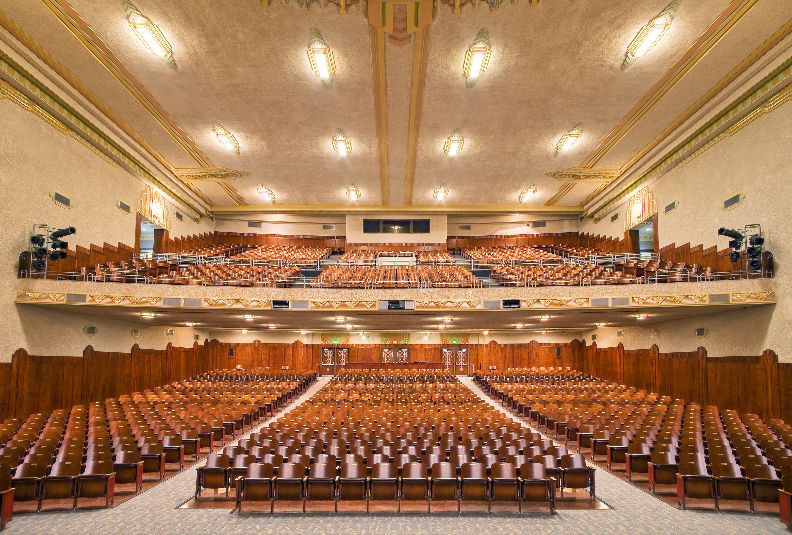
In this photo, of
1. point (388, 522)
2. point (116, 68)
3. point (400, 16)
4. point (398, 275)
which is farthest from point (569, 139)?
point (388, 522)

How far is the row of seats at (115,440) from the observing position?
6.84 metres

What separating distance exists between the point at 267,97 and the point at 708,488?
1351 centimetres

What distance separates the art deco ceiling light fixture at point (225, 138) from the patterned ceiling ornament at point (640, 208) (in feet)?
50.8

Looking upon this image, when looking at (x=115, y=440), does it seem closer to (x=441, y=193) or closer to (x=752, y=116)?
(x=752, y=116)

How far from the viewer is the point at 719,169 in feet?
49.8

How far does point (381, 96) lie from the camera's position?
48.6 ft

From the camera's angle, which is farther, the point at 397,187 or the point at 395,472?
the point at 397,187

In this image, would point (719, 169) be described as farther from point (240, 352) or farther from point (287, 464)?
point (240, 352)

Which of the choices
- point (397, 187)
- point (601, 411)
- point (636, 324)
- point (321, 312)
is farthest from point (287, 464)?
point (397, 187)

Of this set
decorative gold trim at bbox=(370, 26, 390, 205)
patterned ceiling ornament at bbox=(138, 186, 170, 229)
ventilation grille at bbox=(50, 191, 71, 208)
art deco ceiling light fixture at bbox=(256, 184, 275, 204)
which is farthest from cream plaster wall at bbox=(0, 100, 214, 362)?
decorative gold trim at bbox=(370, 26, 390, 205)

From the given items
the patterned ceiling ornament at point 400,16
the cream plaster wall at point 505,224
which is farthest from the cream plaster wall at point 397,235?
the patterned ceiling ornament at point 400,16

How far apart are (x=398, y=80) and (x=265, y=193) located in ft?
42.6

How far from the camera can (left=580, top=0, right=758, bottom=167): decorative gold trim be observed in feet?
36.3

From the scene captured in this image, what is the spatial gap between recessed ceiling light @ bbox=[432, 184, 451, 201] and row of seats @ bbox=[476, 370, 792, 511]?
451 inches
